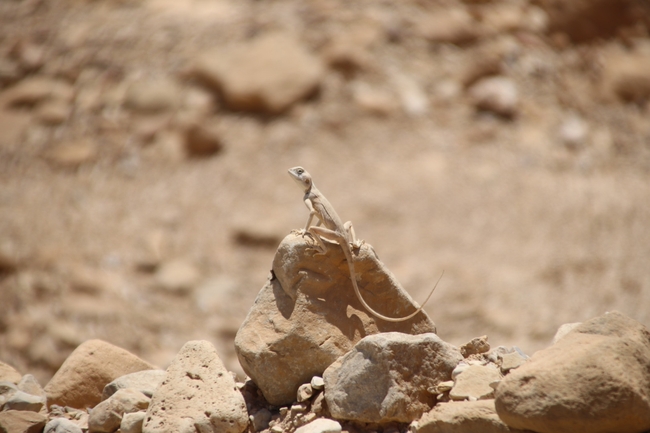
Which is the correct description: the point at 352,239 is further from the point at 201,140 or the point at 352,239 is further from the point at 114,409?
the point at 201,140

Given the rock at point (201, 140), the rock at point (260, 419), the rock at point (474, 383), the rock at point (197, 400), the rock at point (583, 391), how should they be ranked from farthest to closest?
1. the rock at point (201, 140)
2. the rock at point (260, 419)
3. the rock at point (197, 400)
4. the rock at point (474, 383)
5. the rock at point (583, 391)

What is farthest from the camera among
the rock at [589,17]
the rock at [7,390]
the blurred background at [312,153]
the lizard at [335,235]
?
the rock at [589,17]

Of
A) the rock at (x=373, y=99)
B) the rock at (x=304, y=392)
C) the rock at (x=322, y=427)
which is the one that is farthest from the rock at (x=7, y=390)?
the rock at (x=373, y=99)

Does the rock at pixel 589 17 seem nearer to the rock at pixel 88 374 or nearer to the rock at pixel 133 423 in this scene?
the rock at pixel 88 374

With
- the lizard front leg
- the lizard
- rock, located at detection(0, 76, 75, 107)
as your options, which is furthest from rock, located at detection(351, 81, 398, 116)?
the lizard front leg

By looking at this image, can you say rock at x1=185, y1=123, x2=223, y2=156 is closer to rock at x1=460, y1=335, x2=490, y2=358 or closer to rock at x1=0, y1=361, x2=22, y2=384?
rock at x1=0, y1=361, x2=22, y2=384

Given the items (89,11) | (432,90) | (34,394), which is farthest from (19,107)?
(34,394)

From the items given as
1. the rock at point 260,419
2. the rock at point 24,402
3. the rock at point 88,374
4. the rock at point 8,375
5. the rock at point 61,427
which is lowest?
the rock at point 8,375
